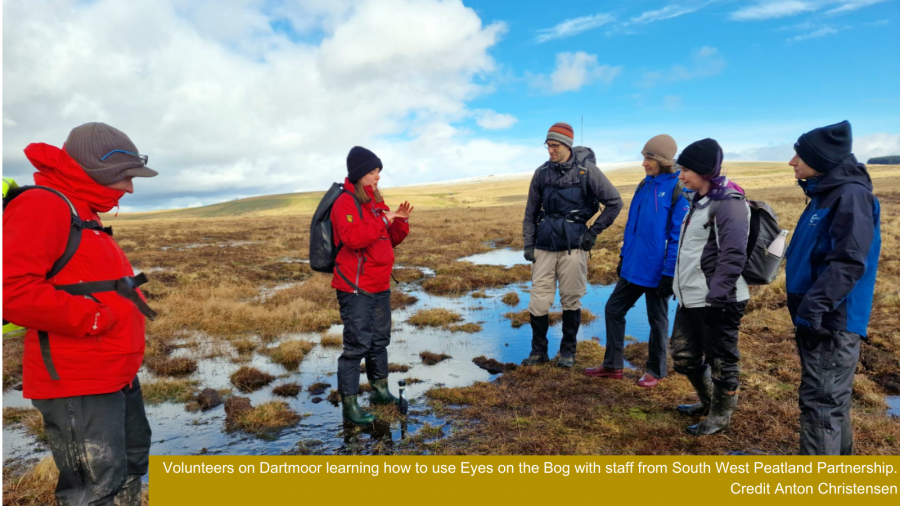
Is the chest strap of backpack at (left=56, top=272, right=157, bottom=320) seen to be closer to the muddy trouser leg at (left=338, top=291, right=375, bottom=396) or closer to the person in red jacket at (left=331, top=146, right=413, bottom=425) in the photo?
the person in red jacket at (left=331, top=146, right=413, bottom=425)

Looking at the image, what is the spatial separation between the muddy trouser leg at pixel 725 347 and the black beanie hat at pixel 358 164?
3.72m

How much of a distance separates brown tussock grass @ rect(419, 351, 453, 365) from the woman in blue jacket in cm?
269

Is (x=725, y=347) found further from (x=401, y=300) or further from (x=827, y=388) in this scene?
(x=401, y=300)

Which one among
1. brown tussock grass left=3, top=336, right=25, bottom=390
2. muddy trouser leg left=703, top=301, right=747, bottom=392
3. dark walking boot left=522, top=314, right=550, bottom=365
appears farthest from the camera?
brown tussock grass left=3, top=336, right=25, bottom=390

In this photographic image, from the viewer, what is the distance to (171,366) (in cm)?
778

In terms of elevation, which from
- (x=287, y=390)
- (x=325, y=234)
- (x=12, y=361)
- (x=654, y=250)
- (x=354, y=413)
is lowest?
(x=287, y=390)

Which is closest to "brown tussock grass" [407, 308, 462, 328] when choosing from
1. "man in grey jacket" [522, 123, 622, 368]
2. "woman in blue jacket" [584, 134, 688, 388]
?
"man in grey jacket" [522, 123, 622, 368]

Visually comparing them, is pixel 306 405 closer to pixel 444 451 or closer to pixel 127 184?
pixel 444 451

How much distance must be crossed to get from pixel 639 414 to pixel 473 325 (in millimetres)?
4616

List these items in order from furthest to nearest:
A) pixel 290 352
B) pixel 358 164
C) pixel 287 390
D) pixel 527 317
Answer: pixel 527 317, pixel 290 352, pixel 287 390, pixel 358 164

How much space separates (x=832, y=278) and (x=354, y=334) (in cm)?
429

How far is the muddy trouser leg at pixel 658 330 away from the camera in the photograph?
6.23m

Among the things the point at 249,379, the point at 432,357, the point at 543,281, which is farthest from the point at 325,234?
the point at 432,357

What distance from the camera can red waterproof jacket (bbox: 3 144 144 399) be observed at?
2.59 m
